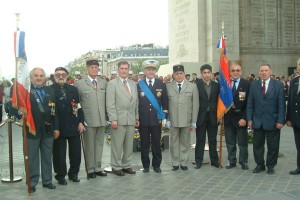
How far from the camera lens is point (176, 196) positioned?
20.0 feet

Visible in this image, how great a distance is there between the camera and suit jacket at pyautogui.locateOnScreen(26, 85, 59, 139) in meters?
6.55

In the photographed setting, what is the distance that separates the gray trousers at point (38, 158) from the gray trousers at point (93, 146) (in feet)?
2.88

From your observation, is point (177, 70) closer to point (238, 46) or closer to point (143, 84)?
point (143, 84)

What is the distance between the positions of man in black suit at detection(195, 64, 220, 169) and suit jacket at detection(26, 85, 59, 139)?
3.12 meters

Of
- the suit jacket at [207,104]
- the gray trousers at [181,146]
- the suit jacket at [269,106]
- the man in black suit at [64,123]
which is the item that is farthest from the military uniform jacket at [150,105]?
the suit jacket at [269,106]

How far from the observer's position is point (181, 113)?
7922 millimetres

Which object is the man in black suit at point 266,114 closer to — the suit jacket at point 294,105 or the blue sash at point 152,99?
the suit jacket at point 294,105

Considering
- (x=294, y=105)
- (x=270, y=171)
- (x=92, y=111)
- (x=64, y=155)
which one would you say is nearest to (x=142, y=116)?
(x=92, y=111)

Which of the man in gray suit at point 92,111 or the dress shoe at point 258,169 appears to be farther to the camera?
the dress shoe at point 258,169

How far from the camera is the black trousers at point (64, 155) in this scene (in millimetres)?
7008

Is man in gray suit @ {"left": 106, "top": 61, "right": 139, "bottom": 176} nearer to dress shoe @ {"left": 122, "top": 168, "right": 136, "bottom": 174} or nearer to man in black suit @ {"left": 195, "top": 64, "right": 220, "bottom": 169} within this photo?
dress shoe @ {"left": 122, "top": 168, "right": 136, "bottom": 174}

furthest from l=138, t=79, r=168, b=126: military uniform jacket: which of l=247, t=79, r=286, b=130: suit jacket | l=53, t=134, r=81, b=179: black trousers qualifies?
l=247, t=79, r=286, b=130: suit jacket

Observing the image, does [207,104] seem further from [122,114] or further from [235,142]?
[122,114]

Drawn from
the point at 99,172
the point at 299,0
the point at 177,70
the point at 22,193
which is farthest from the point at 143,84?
the point at 299,0
